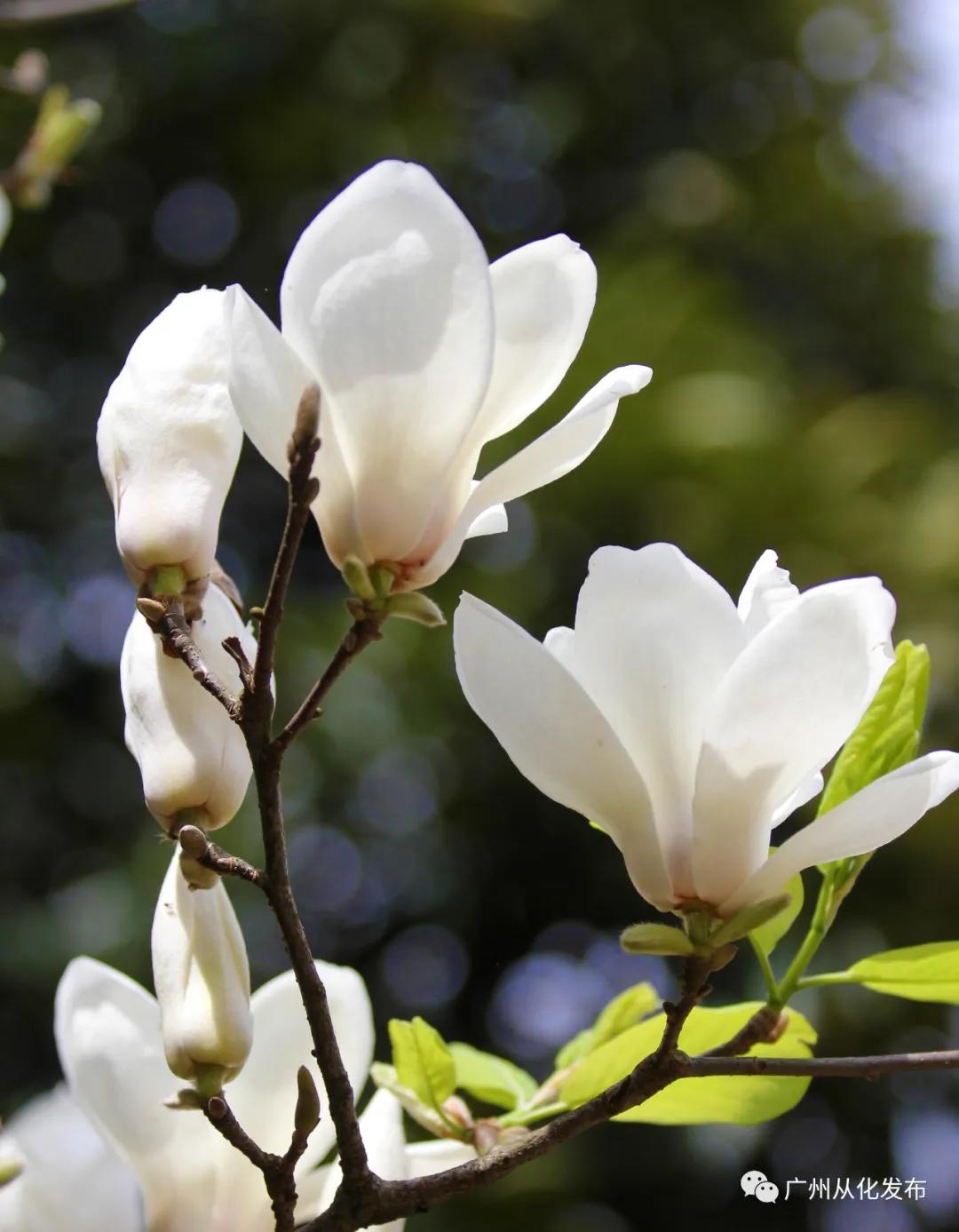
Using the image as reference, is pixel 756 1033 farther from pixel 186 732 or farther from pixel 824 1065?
pixel 186 732

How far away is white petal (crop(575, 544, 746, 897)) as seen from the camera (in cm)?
41

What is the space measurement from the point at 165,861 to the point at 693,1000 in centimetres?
238

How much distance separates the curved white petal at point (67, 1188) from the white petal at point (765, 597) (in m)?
0.29

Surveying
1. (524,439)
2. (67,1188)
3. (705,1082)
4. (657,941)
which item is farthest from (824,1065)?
(524,439)

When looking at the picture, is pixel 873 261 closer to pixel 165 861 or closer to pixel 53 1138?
pixel 165 861

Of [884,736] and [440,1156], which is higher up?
[884,736]

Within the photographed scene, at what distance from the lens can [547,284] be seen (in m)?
0.44

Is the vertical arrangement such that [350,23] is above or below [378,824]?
above

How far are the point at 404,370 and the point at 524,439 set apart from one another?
102 inches

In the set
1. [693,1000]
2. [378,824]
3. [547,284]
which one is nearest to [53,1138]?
[693,1000]

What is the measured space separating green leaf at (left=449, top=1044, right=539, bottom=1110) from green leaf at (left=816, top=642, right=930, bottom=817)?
9.7 inches

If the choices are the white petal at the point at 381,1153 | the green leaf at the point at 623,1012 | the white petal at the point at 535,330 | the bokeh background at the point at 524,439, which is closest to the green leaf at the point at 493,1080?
the green leaf at the point at 623,1012

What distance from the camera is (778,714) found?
0.40 metres

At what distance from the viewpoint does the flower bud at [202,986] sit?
439 millimetres
